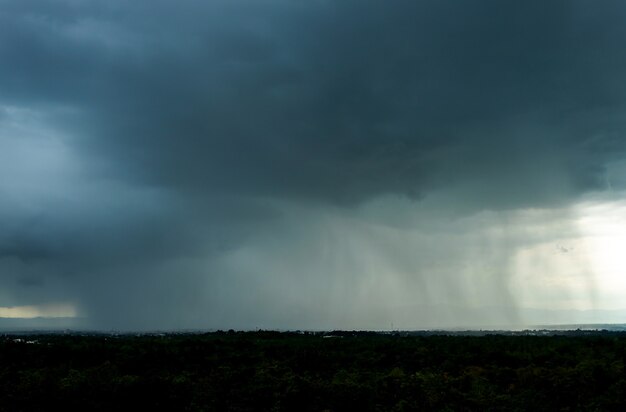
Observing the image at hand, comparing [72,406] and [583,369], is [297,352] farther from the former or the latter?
[72,406]

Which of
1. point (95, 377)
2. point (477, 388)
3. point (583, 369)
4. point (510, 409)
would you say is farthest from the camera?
point (583, 369)

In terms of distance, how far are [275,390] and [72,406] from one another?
50.0ft

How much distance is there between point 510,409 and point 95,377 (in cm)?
3529

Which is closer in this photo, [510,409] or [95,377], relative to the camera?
[510,409]

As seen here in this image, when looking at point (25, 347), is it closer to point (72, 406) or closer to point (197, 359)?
point (197, 359)

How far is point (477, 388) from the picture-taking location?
143 feet

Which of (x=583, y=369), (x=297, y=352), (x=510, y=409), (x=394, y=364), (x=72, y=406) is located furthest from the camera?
(x=297, y=352)

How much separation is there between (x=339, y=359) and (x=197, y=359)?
20.9 meters

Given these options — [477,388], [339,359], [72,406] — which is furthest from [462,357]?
[72,406]

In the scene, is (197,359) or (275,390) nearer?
(275,390)

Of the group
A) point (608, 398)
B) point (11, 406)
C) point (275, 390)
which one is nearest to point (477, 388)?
point (608, 398)

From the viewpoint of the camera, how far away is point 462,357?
79.8m

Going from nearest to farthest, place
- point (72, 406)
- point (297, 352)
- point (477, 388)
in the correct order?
point (72, 406), point (477, 388), point (297, 352)

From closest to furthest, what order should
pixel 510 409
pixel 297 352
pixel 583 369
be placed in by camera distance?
pixel 510 409 → pixel 583 369 → pixel 297 352
